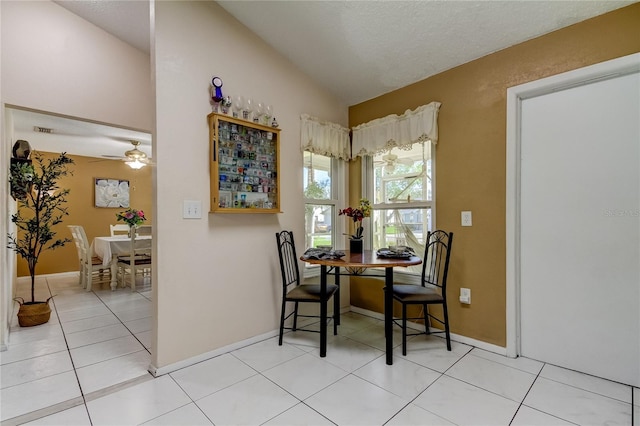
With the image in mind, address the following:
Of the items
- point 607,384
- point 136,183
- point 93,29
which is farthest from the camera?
point 136,183

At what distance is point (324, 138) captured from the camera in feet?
10.2

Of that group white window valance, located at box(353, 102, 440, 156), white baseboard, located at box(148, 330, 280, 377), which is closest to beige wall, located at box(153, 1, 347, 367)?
white baseboard, located at box(148, 330, 280, 377)

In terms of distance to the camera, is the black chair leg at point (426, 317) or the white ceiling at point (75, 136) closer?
the black chair leg at point (426, 317)

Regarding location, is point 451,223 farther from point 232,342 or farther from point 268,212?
point 232,342

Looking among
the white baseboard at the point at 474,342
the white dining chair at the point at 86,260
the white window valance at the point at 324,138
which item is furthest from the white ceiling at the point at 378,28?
the white dining chair at the point at 86,260

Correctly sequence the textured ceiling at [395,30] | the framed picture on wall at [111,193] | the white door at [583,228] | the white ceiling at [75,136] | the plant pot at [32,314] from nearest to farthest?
the white door at [583,228] < the textured ceiling at [395,30] < the plant pot at [32,314] < the white ceiling at [75,136] < the framed picture on wall at [111,193]

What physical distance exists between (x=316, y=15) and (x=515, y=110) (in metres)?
1.69

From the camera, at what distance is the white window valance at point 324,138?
2.96m

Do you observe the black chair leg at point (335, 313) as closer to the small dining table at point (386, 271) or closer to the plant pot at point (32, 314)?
the small dining table at point (386, 271)

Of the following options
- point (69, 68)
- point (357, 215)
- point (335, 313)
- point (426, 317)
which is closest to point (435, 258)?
point (426, 317)

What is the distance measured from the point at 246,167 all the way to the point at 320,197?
3.30 ft

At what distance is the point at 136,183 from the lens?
646cm

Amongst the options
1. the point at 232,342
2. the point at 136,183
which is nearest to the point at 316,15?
the point at 232,342

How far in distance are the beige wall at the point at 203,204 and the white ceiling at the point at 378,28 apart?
1.09 ft
